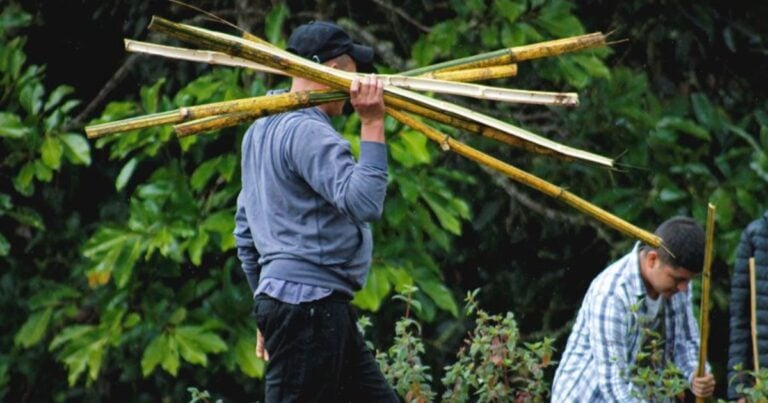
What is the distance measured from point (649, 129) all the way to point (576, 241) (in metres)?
0.96

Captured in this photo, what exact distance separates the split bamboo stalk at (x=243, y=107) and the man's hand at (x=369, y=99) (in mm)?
120

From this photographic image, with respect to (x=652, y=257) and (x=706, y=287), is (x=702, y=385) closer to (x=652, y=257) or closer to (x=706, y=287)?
(x=652, y=257)

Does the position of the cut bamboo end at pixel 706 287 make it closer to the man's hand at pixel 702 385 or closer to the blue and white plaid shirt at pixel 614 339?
the man's hand at pixel 702 385

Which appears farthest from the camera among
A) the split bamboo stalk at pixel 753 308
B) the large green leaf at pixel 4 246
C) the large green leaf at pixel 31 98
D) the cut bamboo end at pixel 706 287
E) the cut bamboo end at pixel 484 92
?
the large green leaf at pixel 4 246

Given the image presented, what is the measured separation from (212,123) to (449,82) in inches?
25.0

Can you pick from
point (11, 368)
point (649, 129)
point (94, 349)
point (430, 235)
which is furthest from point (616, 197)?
point (11, 368)

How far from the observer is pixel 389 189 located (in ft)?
24.1

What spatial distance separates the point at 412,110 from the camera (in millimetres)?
4430

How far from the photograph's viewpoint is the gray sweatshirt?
4.41m

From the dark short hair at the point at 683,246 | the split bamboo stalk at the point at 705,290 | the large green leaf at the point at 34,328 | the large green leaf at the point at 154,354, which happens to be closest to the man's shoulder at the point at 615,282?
the dark short hair at the point at 683,246

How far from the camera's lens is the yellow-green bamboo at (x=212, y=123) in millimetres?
4414

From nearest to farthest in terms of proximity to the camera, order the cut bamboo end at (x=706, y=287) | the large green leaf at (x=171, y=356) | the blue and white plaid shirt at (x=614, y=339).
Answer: the cut bamboo end at (x=706, y=287), the blue and white plaid shirt at (x=614, y=339), the large green leaf at (x=171, y=356)

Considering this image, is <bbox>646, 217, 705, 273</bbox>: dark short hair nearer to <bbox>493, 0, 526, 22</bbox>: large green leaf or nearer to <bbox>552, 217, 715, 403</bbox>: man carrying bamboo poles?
<bbox>552, 217, 715, 403</bbox>: man carrying bamboo poles

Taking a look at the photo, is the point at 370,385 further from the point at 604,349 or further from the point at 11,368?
the point at 11,368
